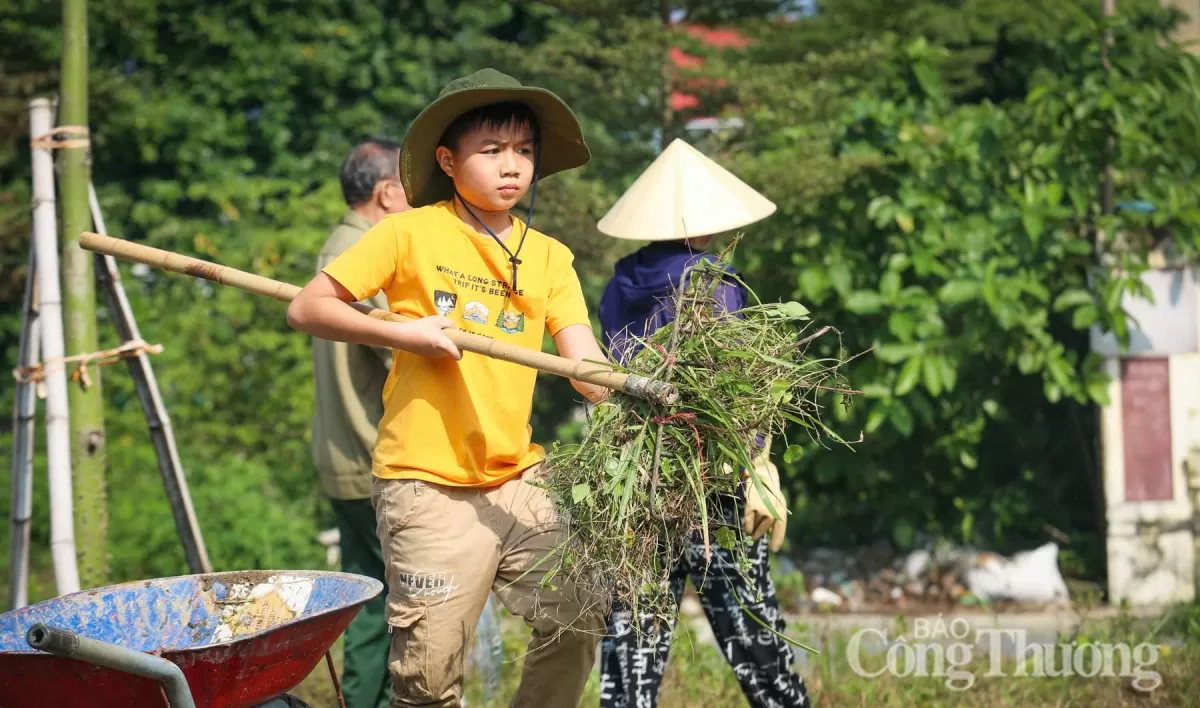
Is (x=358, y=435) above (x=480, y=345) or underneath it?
underneath

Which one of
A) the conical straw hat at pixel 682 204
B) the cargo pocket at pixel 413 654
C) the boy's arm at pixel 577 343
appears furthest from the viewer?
the conical straw hat at pixel 682 204

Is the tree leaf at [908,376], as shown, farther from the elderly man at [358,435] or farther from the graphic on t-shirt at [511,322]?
the graphic on t-shirt at [511,322]

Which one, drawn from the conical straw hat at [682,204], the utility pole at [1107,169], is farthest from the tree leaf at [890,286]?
the conical straw hat at [682,204]

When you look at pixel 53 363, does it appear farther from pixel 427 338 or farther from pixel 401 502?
pixel 427 338

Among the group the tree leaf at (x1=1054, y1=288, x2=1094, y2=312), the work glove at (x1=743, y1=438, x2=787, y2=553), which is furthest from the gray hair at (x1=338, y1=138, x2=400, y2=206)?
the tree leaf at (x1=1054, y1=288, x2=1094, y2=312)

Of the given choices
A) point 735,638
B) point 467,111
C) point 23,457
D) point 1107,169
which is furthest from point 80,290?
point 1107,169

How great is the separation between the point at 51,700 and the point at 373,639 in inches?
76.2

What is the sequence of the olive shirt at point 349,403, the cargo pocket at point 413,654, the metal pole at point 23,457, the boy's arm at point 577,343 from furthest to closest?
the metal pole at point 23,457 → the olive shirt at point 349,403 → the boy's arm at point 577,343 → the cargo pocket at point 413,654

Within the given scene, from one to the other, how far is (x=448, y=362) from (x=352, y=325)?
0.29 metres

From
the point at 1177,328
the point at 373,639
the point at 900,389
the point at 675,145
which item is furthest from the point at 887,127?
the point at 373,639

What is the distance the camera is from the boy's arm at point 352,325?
320 centimetres

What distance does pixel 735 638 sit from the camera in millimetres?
4023

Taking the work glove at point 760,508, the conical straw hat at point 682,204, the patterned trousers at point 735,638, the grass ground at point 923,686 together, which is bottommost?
the grass ground at point 923,686

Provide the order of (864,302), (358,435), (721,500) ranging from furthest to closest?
(864,302)
(358,435)
(721,500)
